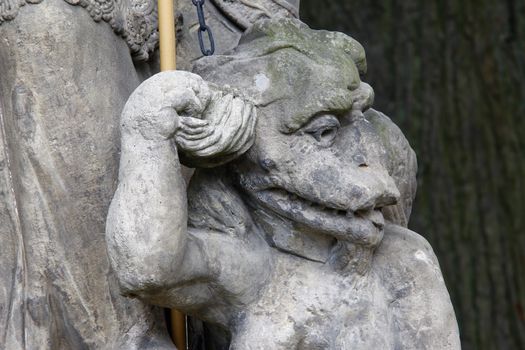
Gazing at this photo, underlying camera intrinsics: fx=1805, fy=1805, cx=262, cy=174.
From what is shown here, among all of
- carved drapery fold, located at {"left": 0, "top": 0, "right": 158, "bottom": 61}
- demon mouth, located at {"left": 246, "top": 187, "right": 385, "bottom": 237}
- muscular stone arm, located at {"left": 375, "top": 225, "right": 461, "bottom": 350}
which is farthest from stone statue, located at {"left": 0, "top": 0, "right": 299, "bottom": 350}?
muscular stone arm, located at {"left": 375, "top": 225, "right": 461, "bottom": 350}

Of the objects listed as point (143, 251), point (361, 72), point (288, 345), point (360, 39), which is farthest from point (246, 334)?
point (360, 39)

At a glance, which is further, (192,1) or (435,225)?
(435,225)

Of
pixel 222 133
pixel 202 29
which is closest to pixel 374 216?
pixel 222 133

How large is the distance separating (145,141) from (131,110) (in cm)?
5

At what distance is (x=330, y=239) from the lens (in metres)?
2.64

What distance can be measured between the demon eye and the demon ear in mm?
82

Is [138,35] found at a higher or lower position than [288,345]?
higher

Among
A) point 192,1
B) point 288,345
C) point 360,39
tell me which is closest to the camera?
point 288,345

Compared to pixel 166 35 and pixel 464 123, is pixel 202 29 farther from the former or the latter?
pixel 464 123

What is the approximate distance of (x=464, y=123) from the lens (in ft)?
15.4

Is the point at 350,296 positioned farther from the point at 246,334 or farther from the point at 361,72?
the point at 361,72

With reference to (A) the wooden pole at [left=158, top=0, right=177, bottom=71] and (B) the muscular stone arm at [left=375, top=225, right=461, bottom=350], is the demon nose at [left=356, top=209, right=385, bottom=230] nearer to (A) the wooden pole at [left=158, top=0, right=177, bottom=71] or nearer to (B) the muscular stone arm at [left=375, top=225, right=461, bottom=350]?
(B) the muscular stone arm at [left=375, top=225, right=461, bottom=350]

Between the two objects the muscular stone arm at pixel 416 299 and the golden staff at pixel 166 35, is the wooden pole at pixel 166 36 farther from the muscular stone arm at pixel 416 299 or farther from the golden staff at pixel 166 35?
the muscular stone arm at pixel 416 299

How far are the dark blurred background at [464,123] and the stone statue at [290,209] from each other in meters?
2.01
